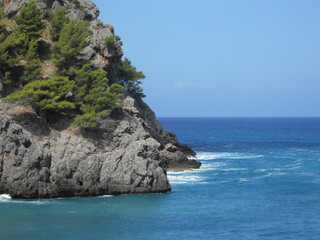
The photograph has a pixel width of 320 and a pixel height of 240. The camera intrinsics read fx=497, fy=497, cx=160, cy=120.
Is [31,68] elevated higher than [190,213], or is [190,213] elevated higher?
[31,68]

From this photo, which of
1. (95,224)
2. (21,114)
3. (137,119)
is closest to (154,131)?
(137,119)

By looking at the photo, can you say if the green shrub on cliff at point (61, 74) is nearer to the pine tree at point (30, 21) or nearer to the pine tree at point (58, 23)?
the pine tree at point (30, 21)

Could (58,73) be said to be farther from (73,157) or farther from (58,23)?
(73,157)

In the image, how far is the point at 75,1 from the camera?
7306cm

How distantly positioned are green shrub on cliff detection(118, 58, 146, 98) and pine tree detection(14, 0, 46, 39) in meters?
16.4

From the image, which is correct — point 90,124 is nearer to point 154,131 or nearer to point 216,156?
point 154,131

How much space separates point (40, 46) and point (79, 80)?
1053cm

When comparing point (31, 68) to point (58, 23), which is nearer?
point (31, 68)

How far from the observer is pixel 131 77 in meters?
78.4

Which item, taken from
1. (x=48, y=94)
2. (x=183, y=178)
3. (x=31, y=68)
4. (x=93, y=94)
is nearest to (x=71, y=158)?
(x=48, y=94)

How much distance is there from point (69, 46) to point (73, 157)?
1614 centimetres

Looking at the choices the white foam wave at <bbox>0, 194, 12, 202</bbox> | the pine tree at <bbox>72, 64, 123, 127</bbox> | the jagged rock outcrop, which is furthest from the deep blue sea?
the pine tree at <bbox>72, 64, 123, 127</bbox>

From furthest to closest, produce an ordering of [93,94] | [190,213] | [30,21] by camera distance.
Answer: [30,21], [93,94], [190,213]

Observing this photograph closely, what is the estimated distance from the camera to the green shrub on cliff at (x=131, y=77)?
7822 centimetres
